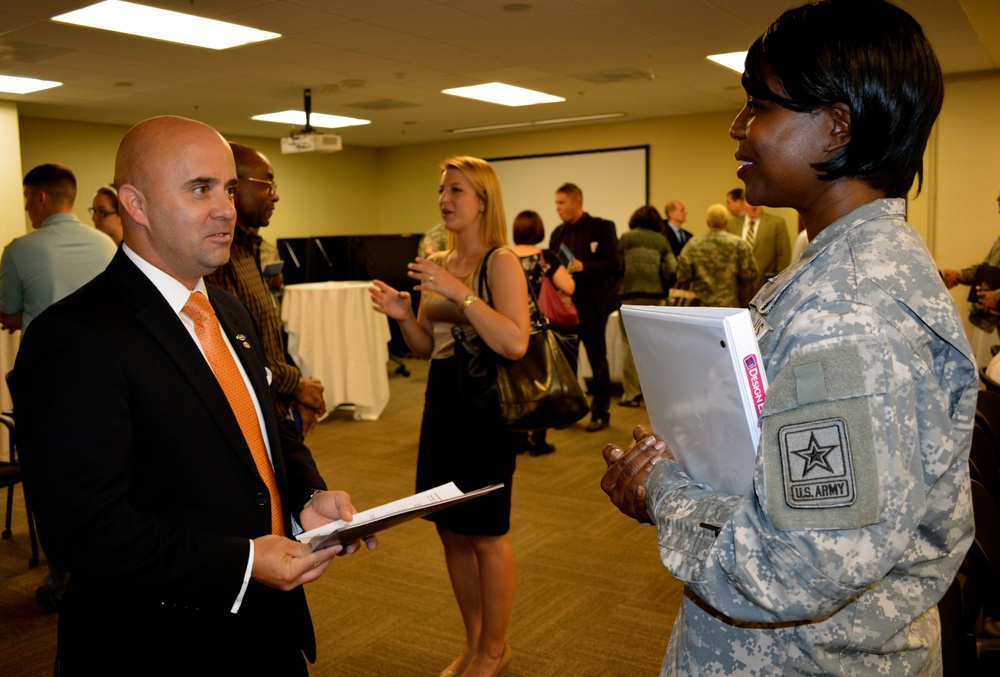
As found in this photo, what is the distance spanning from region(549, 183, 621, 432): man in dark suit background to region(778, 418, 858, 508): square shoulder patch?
5.60m

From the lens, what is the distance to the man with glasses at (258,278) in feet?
8.41

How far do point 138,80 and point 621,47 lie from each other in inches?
186

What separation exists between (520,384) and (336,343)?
4.72 m

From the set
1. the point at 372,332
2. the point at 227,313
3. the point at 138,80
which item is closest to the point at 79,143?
the point at 138,80

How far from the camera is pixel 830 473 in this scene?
2.77 feet

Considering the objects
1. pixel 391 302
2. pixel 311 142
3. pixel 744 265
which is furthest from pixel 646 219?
pixel 391 302

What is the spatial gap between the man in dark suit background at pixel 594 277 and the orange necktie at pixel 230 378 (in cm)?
503

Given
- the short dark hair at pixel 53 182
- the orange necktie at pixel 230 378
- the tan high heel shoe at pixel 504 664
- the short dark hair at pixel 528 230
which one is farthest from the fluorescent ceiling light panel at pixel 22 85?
the orange necktie at pixel 230 378

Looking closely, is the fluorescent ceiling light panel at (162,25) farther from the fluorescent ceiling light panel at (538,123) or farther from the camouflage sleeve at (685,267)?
the fluorescent ceiling light panel at (538,123)

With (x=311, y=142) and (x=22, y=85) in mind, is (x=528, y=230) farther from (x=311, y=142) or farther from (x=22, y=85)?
(x=22, y=85)

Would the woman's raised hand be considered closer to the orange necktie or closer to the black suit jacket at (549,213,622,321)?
the orange necktie

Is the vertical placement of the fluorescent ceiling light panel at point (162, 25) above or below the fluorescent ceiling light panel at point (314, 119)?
below

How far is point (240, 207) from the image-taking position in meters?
2.63

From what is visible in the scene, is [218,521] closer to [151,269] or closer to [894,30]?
[151,269]
